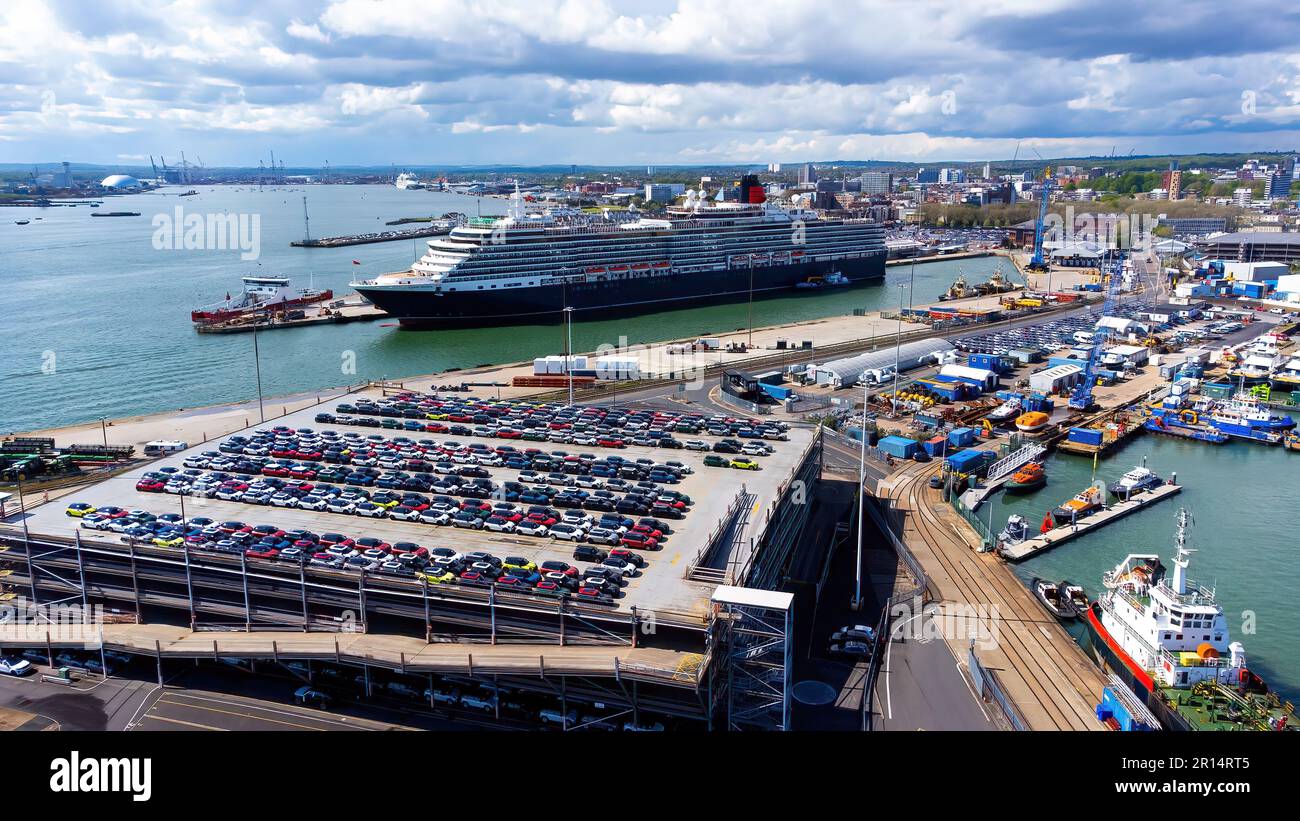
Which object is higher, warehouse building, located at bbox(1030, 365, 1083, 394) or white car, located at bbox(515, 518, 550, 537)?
white car, located at bbox(515, 518, 550, 537)

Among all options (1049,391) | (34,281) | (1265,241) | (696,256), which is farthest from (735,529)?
(1265,241)

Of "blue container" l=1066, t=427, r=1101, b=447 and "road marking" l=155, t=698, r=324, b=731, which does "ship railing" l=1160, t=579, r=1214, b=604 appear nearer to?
"blue container" l=1066, t=427, r=1101, b=447

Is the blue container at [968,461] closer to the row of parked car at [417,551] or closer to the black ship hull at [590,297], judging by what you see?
the row of parked car at [417,551]

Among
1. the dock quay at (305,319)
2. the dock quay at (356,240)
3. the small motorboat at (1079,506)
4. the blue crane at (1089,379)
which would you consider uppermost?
the dock quay at (356,240)

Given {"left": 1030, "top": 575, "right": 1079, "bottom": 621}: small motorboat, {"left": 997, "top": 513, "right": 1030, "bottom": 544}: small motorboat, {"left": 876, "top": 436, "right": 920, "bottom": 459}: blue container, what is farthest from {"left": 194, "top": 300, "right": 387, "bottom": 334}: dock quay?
{"left": 1030, "top": 575, "right": 1079, "bottom": 621}: small motorboat

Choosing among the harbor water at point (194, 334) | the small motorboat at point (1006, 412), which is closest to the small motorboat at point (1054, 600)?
the small motorboat at point (1006, 412)

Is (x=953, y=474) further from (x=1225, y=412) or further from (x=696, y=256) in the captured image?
(x=696, y=256)

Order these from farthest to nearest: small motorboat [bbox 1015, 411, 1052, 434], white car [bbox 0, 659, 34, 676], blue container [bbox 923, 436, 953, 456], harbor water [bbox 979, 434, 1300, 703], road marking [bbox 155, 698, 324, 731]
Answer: small motorboat [bbox 1015, 411, 1052, 434], blue container [bbox 923, 436, 953, 456], harbor water [bbox 979, 434, 1300, 703], white car [bbox 0, 659, 34, 676], road marking [bbox 155, 698, 324, 731]
